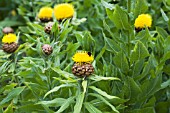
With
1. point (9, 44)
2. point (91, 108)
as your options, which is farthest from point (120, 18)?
point (9, 44)

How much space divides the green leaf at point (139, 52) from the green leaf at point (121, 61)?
42 mm

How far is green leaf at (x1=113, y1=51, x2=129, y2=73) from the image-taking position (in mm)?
2205

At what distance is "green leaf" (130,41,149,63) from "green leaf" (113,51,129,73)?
0.04 metres

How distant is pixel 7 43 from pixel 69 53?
14.2 inches

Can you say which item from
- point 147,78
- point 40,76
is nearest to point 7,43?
point 40,76

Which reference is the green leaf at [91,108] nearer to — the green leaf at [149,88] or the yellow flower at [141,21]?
the green leaf at [149,88]

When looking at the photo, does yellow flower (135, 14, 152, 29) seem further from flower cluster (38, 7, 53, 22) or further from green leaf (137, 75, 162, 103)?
flower cluster (38, 7, 53, 22)

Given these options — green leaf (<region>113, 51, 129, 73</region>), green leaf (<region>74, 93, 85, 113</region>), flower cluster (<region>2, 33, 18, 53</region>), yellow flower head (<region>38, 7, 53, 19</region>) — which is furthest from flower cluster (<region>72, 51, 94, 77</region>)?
yellow flower head (<region>38, 7, 53, 19</region>)

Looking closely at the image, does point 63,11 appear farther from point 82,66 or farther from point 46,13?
point 82,66

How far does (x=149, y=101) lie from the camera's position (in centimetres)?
235

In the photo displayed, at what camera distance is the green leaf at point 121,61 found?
7.23 feet

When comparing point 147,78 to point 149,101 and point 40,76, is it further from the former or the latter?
point 40,76

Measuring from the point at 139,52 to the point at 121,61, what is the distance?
12cm

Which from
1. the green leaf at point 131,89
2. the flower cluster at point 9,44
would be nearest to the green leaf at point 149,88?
the green leaf at point 131,89
